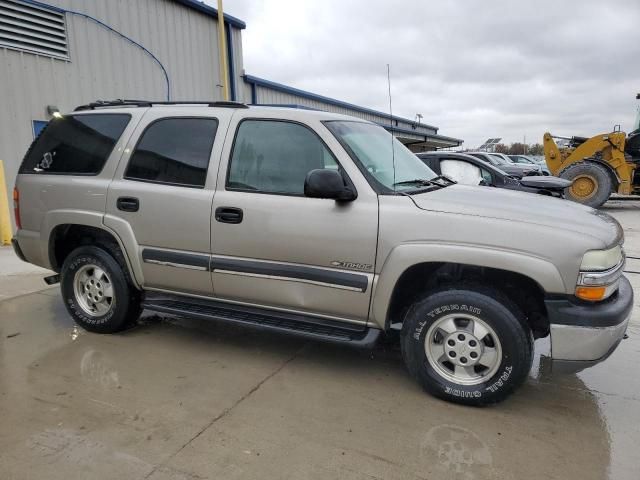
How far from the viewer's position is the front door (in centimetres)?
311

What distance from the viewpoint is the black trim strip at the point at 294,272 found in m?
3.12

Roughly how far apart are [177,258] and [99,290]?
3.32ft

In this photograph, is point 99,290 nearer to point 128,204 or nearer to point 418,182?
point 128,204

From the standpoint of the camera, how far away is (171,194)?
12.0 ft

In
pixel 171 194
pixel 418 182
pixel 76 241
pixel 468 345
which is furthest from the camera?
pixel 76 241

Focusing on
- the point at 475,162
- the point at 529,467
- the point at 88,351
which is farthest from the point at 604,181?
the point at 88,351

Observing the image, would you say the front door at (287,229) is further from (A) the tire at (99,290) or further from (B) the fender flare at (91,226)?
(A) the tire at (99,290)

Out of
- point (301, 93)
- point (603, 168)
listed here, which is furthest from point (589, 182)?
point (301, 93)

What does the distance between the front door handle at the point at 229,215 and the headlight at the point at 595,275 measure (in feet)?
7.21

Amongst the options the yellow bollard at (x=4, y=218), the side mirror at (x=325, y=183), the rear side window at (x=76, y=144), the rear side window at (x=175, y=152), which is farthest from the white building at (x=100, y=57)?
the side mirror at (x=325, y=183)

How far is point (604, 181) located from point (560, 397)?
34.9 feet

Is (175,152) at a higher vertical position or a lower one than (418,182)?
higher

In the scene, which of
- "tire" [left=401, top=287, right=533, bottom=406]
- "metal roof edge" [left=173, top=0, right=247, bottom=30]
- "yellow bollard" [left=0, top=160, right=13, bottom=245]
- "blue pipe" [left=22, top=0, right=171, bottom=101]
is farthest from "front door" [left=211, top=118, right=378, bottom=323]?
"metal roof edge" [left=173, top=0, right=247, bottom=30]

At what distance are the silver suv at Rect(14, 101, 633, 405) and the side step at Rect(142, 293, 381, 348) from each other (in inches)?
0.5
